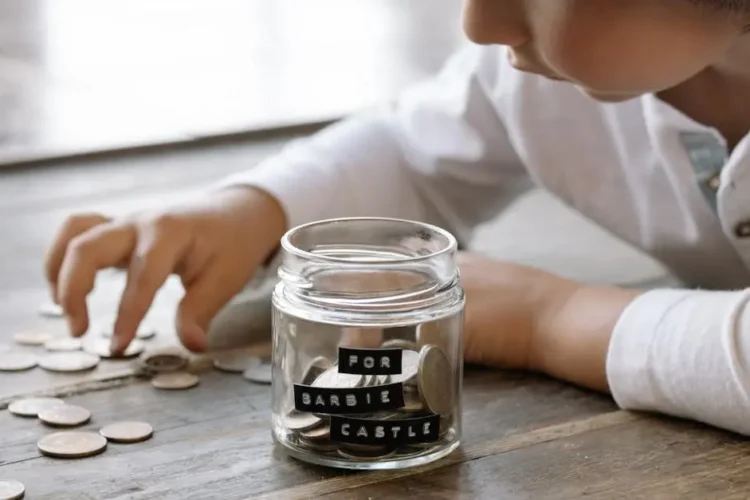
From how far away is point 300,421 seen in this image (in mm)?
700

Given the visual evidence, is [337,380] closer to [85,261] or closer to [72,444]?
[72,444]

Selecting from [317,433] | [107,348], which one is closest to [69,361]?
[107,348]

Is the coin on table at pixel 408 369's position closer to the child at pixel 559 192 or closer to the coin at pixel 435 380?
the coin at pixel 435 380

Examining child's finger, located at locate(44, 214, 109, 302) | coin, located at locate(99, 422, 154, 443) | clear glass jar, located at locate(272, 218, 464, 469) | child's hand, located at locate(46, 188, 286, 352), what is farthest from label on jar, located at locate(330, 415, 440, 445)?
child's finger, located at locate(44, 214, 109, 302)

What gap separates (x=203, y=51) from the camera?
2061 millimetres

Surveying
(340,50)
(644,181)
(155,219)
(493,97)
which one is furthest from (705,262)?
(340,50)

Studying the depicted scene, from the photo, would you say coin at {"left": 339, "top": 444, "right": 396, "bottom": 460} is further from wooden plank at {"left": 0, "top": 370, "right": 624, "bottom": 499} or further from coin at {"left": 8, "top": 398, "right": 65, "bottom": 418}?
coin at {"left": 8, "top": 398, "right": 65, "bottom": 418}

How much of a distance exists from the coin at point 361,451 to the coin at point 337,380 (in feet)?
0.11

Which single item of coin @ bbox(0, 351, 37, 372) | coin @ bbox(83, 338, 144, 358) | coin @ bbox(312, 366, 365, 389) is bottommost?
coin @ bbox(83, 338, 144, 358)

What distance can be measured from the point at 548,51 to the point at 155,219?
12.6 inches

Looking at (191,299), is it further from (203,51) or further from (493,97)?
(203,51)

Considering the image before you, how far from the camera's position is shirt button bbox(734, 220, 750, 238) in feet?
3.10

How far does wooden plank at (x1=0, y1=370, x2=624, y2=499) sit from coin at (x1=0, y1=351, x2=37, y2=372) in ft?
0.21

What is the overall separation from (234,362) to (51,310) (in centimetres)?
18
